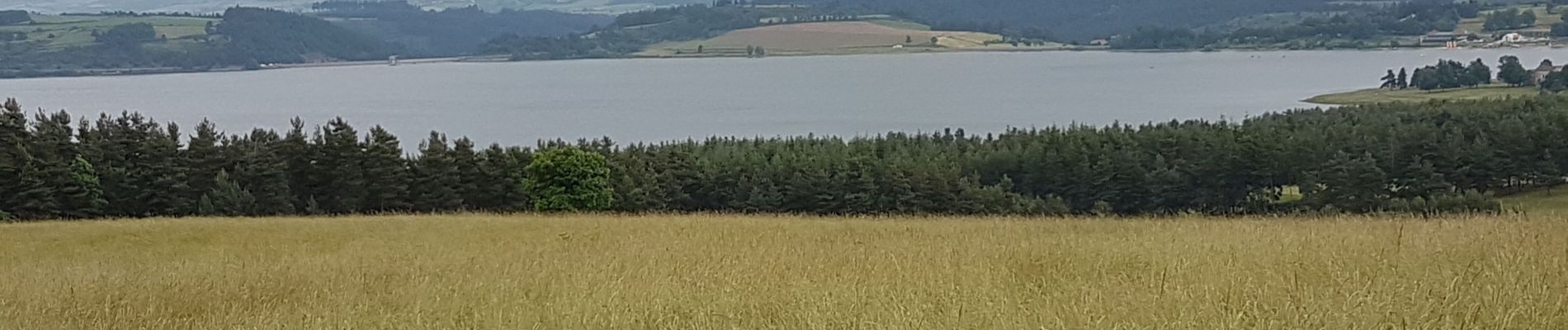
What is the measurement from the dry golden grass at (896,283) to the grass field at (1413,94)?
106202 mm

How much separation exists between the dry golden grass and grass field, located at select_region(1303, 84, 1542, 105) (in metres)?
106

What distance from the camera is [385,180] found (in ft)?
120

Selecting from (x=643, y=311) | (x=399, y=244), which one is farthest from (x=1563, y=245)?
(x=399, y=244)

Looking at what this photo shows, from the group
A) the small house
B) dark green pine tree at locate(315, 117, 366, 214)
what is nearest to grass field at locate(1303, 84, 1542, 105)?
the small house

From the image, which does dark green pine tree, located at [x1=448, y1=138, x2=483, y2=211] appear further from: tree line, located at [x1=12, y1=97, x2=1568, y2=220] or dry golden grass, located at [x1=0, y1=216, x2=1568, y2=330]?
dry golden grass, located at [x1=0, y1=216, x2=1568, y2=330]

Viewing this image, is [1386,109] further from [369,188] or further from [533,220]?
[533,220]

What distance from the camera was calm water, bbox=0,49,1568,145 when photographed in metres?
107

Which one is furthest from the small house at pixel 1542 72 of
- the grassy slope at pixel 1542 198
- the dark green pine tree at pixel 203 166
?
the dark green pine tree at pixel 203 166

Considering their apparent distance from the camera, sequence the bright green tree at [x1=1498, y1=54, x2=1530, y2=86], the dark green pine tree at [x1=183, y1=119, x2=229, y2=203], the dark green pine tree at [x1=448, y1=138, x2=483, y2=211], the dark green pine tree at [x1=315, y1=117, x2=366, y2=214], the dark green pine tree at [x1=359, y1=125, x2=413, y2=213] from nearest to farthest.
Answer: the dark green pine tree at [x1=183, y1=119, x2=229, y2=203] < the dark green pine tree at [x1=359, y1=125, x2=413, y2=213] < the dark green pine tree at [x1=315, y1=117, x2=366, y2=214] < the dark green pine tree at [x1=448, y1=138, x2=483, y2=211] < the bright green tree at [x1=1498, y1=54, x2=1530, y2=86]

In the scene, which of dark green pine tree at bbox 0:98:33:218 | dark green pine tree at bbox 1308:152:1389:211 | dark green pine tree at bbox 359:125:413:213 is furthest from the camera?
dark green pine tree at bbox 1308:152:1389:211

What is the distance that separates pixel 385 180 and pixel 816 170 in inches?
677

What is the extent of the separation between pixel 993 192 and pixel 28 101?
11473 cm

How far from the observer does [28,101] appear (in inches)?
5034

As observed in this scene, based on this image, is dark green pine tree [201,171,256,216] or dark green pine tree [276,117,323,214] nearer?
dark green pine tree [201,171,256,216]
